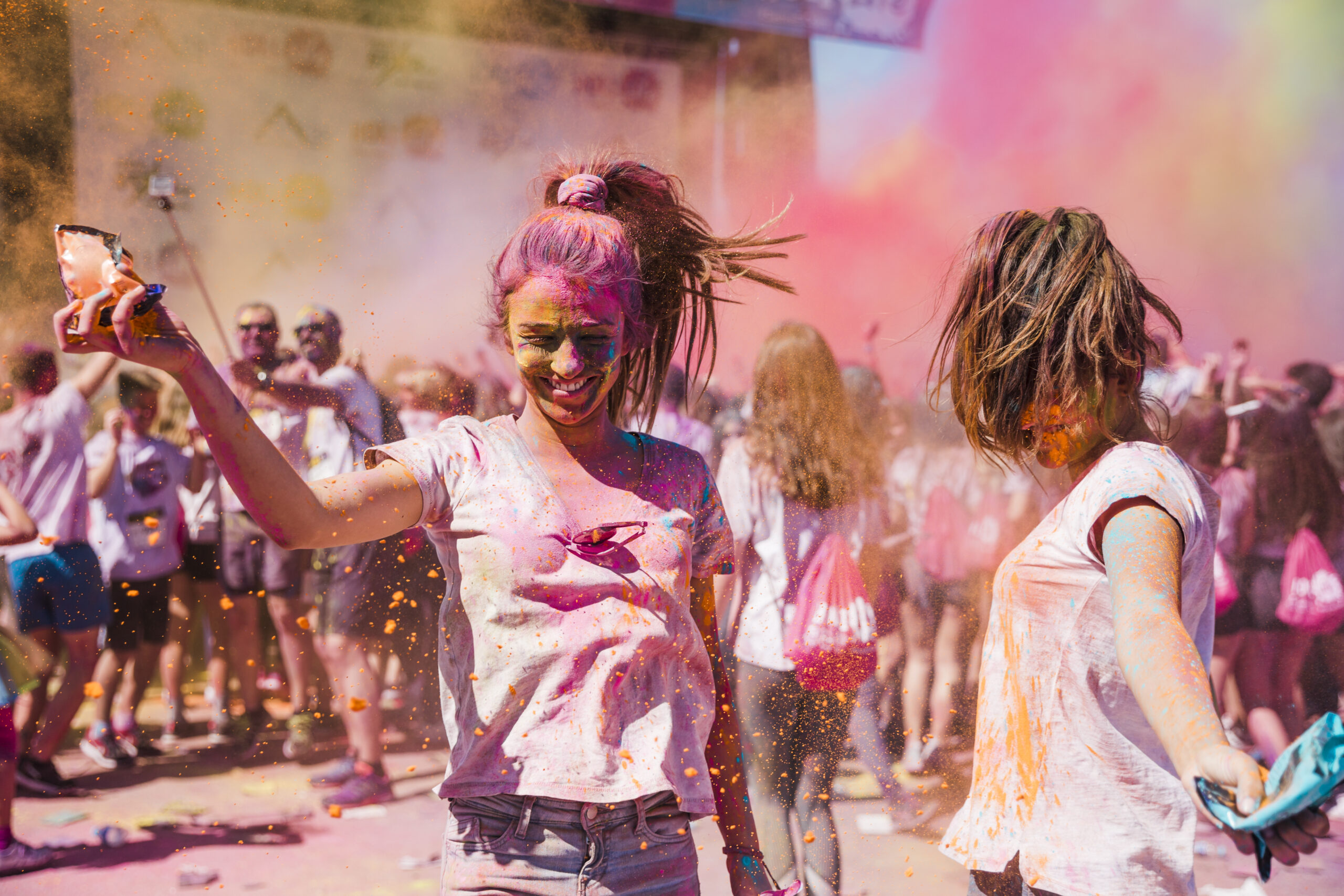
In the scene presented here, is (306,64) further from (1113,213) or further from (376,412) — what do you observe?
(1113,213)

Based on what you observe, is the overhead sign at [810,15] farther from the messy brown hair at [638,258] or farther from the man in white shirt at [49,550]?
the messy brown hair at [638,258]

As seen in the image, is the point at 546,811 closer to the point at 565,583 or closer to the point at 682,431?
the point at 565,583

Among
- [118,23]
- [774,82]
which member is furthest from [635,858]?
[774,82]

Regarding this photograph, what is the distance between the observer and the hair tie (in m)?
1.56

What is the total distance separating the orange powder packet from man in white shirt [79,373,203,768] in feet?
11.3

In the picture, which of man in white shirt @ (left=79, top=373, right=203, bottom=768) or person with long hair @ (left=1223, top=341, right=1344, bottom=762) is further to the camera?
person with long hair @ (left=1223, top=341, right=1344, bottom=762)

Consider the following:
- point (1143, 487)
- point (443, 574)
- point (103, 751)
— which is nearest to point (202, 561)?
point (103, 751)

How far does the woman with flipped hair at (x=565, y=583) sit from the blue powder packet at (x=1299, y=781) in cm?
74

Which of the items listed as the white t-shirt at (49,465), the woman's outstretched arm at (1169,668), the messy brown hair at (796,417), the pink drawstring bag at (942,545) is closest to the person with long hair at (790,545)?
the messy brown hair at (796,417)

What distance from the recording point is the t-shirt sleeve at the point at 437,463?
4.45ft

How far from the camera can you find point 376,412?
2.74m

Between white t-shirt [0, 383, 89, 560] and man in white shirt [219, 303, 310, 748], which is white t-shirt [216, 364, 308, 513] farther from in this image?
white t-shirt [0, 383, 89, 560]

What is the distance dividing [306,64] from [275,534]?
10.2 ft

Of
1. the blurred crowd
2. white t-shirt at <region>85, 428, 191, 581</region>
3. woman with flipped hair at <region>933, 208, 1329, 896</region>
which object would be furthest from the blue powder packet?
white t-shirt at <region>85, 428, 191, 581</region>
